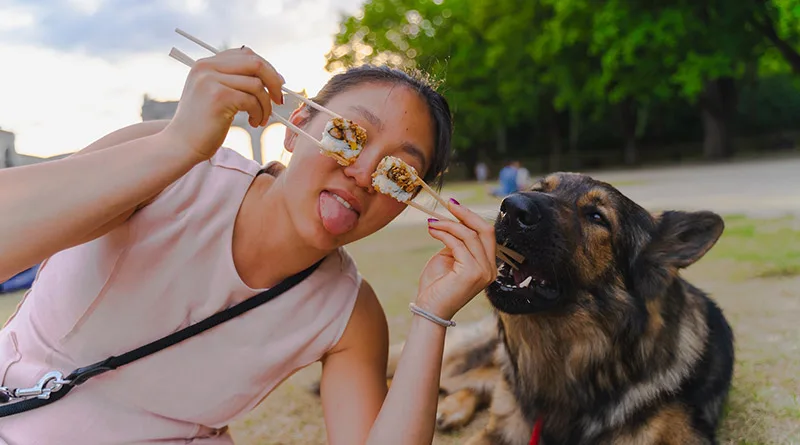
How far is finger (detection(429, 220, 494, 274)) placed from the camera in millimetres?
1785

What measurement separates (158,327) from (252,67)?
0.86 metres

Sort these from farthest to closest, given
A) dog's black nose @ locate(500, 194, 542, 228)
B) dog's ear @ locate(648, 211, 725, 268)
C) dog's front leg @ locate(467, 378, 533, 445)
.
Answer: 1. dog's front leg @ locate(467, 378, 533, 445)
2. dog's ear @ locate(648, 211, 725, 268)
3. dog's black nose @ locate(500, 194, 542, 228)

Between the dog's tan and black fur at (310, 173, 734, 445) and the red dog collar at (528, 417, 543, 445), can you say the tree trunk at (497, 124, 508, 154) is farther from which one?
the red dog collar at (528, 417, 543, 445)

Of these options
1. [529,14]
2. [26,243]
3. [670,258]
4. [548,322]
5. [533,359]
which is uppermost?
[529,14]

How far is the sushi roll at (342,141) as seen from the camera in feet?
5.53

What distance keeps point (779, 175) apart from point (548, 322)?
54.4 ft

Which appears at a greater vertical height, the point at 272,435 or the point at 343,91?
the point at 343,91

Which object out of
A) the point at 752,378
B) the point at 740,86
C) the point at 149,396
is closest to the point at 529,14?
the point at 740,86

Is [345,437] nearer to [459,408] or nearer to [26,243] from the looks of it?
[26,243]

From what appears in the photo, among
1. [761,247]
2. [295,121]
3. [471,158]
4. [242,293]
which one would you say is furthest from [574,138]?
[242,293]

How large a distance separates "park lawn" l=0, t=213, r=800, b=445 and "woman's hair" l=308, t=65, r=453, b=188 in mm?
1657

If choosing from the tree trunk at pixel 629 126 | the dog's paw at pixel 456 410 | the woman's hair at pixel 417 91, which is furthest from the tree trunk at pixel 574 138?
the woman's hair at pixel 417 91

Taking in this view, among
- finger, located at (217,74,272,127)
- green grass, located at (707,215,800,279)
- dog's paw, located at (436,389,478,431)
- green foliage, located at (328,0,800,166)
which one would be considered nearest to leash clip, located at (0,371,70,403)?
finger, located at (217,74,272,127)

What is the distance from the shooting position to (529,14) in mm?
27000
